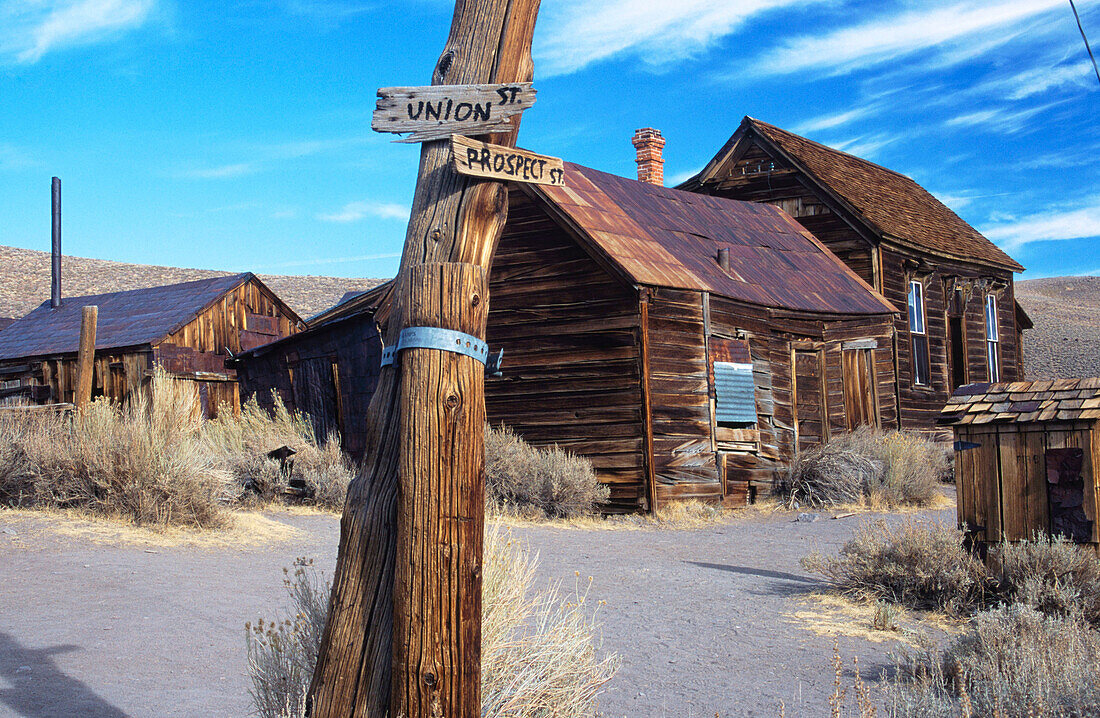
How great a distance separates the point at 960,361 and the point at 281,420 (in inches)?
654

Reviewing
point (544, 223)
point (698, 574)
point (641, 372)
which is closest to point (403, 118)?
point (698, 574)

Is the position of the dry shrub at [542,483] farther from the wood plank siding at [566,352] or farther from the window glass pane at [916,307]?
the window glass pane at [916,307]

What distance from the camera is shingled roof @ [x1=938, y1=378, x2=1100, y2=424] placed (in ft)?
23.2

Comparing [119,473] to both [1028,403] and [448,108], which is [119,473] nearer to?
[448,108]

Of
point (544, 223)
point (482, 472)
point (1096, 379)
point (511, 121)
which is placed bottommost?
point (482, 472)

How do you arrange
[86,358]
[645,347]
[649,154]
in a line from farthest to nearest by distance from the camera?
[649,154]
[86,358]
[645,347]

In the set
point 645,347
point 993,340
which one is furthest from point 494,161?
point 993,340

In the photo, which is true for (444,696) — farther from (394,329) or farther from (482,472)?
(394,329)

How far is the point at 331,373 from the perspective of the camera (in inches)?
643

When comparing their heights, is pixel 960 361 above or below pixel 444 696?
above

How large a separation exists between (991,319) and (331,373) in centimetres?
1770

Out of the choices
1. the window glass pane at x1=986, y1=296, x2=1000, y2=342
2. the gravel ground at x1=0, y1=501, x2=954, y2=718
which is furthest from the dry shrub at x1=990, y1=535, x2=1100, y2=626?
the window glass pane at x1=986, y1=296, x2=1000, y2=342

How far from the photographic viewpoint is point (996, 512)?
24.2 feet

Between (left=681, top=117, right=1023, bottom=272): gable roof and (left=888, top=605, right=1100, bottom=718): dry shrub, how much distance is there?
16.1 metres
